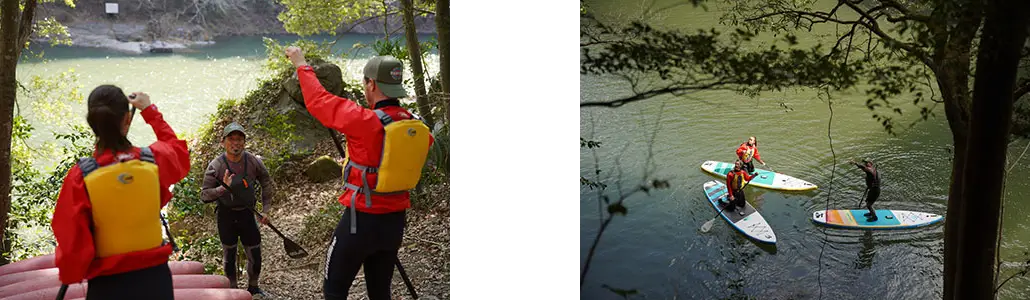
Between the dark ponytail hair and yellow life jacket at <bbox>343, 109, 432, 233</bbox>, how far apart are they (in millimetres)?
805

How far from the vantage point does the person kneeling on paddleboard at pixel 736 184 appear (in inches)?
128

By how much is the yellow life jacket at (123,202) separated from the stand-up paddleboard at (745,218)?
6.84 ft

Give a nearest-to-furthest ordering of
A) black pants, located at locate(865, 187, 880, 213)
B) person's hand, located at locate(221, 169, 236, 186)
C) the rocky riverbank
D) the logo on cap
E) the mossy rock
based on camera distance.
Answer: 1. the logo on cap
2. black pants, located at locate(865, 187, 880, 213)
3. the rocky riverbank
4. person's hand, located at locate(221, 169, 236, 186)
5. the mossy rock

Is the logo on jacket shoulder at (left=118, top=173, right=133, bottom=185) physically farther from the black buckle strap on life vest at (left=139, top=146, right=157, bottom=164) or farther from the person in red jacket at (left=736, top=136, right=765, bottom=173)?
the person in red jacket at (left=736, top=136, right=765, bottom=173)

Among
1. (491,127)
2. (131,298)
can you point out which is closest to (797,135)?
(491,127)

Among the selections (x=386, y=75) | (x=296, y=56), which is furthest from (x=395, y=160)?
(x=296, y=56)

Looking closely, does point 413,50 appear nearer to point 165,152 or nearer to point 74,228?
point 165,152

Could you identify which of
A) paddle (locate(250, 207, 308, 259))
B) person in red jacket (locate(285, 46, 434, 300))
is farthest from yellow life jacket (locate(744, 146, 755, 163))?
paddle (locate(250, 207, 308, 259))

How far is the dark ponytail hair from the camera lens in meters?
2.45

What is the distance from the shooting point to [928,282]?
3.02 m

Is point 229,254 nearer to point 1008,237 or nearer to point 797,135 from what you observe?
point 797,135

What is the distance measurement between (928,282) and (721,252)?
76cm

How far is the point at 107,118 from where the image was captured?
245 centimetres

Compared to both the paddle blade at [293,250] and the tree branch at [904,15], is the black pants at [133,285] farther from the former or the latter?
the tree branch at [904,15]
